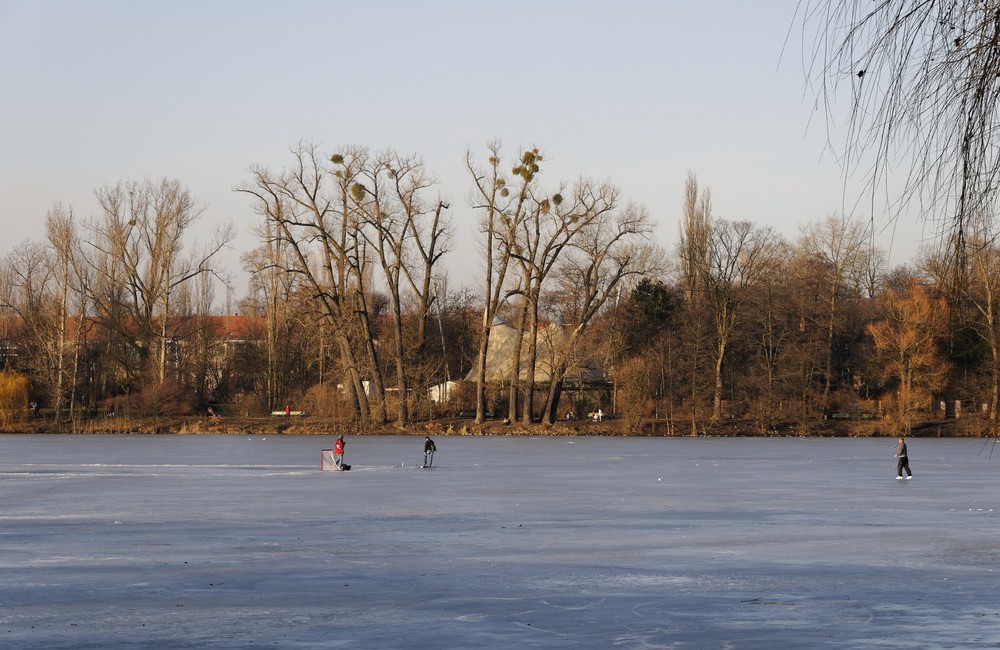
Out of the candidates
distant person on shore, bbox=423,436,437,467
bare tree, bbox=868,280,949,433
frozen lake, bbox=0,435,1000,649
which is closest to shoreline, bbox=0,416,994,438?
bare tree, bbox=868,280,949,433

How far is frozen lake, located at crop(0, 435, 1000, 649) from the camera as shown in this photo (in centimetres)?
1092

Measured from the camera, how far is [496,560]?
1562 cm

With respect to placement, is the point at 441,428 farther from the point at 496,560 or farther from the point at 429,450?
the point at 496,560

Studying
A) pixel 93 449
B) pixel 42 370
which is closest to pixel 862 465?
pixel 93 449

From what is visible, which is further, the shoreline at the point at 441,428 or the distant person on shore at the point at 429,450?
the shoreline at the point at 441,428

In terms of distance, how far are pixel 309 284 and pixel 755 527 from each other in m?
53.4

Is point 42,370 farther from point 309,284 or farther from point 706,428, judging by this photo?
point 706,428

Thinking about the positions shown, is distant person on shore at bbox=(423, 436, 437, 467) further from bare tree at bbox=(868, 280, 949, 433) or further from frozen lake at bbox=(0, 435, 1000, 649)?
bare tree at bbox=(868, 280, 949, 433)

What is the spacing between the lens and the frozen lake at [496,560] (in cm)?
1092

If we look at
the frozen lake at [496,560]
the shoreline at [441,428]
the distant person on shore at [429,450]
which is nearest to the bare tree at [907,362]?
the shoreline at [441,428]

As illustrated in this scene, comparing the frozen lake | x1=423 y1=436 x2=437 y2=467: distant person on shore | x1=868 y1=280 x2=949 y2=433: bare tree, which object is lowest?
the frozen lake

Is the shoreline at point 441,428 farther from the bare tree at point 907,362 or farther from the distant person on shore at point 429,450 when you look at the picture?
the distant person on shore at point 429,450

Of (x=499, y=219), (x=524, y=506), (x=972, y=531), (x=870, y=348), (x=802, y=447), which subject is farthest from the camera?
(x=870, y=348)

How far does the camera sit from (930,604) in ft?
40.8
